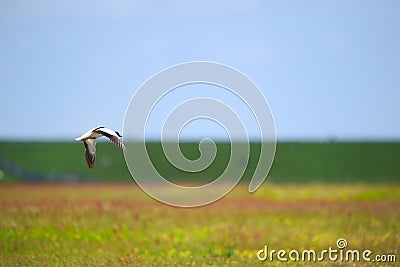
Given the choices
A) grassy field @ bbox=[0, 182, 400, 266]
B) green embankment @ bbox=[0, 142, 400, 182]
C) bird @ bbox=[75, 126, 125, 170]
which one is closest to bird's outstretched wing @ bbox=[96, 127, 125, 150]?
bird @ bbox=[75, 126, 125, 170]

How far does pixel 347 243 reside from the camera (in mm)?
16484

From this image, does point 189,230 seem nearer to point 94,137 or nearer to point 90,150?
point 90,150

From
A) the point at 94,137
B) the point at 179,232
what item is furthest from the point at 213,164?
the point at 94,137

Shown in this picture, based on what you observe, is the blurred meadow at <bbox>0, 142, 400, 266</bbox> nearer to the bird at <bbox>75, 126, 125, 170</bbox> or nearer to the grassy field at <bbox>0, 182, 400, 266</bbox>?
the grassy field at <bbox>0, 182, 400, 266</bbox>

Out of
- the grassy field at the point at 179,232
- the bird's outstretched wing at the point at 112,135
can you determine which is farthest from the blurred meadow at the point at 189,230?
the bird's outstretched wing at the point at 112,135

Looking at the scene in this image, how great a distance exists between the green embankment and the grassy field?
92.2 ft

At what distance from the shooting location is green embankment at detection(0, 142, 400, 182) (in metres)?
55.5

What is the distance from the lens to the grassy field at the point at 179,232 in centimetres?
1421

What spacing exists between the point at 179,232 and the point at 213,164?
142 ft

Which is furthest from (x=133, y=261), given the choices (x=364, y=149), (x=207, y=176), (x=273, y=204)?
(x=364, y=149)

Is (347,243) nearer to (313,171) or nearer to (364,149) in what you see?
(313,171)

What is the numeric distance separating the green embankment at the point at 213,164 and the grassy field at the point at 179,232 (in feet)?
92.2

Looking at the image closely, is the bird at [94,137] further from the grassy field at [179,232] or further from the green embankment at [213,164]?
the green embankment at [213,164]

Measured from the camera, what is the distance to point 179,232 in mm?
17859
